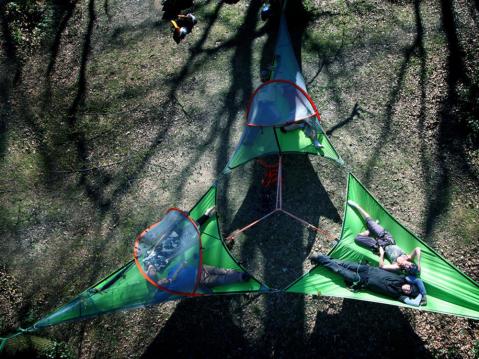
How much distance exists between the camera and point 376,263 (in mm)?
5359

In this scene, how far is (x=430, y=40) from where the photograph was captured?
7.24m

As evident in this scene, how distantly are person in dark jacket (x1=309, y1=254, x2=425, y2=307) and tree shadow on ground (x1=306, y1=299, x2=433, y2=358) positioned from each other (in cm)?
75

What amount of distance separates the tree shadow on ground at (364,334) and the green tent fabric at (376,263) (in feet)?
2.44

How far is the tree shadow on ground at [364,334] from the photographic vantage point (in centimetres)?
538

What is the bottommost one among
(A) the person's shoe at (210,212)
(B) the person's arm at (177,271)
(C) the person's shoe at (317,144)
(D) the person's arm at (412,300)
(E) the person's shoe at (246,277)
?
(D) the person's arm at (412,300)

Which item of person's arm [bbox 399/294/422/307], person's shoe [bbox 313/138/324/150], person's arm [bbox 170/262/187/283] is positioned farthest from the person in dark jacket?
person's arm [bbox 170/262/187/283]

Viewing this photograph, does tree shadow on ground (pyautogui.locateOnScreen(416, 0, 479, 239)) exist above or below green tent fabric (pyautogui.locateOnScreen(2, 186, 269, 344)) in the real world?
above

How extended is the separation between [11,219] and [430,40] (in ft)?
27.5

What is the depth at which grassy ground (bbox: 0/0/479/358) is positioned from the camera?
5719mm

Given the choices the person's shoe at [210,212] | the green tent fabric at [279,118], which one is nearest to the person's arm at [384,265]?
the green tent fabric at [279,118]

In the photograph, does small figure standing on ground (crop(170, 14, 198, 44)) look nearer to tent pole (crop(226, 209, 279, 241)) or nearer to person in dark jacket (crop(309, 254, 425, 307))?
tent pole (crop(226, 209, 279, 241))

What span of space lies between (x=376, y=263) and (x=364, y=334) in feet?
3.44

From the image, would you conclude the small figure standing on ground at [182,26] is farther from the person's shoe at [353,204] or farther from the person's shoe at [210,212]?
the person's shoe at [353,204]

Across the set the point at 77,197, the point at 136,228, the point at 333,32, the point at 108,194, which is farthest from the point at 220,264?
the point at 333,32
